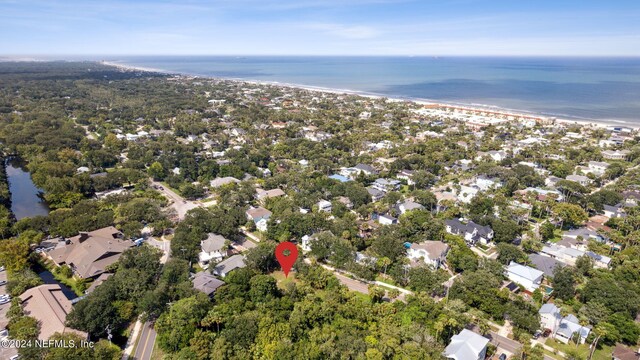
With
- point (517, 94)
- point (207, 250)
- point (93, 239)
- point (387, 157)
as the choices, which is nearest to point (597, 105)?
point (517, 94)

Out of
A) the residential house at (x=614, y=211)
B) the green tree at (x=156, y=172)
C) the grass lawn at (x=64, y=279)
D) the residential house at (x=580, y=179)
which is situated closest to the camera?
the grass lawn at (x=64, y=279)

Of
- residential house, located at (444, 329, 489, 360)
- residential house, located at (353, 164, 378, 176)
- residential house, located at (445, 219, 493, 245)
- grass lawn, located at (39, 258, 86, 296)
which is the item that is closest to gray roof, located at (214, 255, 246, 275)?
grass lawn, located at (39, 258, 86, 296)

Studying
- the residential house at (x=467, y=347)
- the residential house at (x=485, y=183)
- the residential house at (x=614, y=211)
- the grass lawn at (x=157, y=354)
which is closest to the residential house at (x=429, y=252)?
the residential house at (x=467, y=347)

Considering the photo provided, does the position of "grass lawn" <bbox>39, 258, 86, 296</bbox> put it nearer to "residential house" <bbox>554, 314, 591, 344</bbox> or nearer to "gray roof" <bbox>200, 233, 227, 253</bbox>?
"gray roof" <bbox>200, 233, 227, 253</bbox>

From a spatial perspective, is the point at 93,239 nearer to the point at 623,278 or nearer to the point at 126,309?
the point at 126,309

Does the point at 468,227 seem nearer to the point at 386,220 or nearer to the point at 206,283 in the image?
the point at 386,220

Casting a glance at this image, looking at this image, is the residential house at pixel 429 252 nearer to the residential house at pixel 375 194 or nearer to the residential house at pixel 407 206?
the residential house at pixel 407 206
